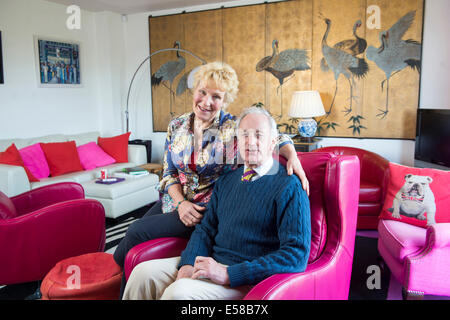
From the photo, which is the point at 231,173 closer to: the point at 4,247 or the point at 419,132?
the point at 4,247

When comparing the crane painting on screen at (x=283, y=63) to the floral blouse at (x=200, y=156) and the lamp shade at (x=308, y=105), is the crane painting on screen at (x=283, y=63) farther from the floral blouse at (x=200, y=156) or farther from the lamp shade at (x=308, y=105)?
the floral blouse at (x=200, y=156)

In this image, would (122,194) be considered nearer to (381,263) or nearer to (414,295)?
(381,263)

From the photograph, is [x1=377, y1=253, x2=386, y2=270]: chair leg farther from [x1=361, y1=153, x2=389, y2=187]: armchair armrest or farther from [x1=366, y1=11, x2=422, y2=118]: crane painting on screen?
[x1=366, y1=11, x2=422, y2=118]: crane painting on screen

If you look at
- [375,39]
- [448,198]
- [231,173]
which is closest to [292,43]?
[375,39]

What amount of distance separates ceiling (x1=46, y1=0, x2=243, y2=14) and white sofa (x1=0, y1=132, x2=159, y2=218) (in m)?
1.83

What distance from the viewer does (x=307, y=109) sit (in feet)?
14.2

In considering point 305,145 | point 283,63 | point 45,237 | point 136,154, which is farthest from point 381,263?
point 136,154

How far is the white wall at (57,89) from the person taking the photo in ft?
14.3

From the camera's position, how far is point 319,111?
4363 millimetres

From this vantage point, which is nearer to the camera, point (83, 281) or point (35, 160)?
point (83, 281)

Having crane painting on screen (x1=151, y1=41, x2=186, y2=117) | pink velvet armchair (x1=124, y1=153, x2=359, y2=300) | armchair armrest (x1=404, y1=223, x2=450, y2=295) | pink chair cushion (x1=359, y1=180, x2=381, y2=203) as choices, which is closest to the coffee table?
crane painting on screen (x1=151, y1=41, x2=186, y2=117)

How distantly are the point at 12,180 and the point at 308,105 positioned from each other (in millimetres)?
3191

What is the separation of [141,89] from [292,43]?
2.48 m

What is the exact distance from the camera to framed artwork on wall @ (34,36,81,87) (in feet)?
15.3
